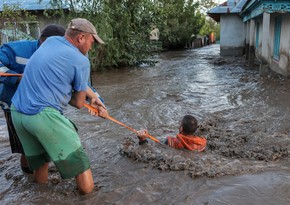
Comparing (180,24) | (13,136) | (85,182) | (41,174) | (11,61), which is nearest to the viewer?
(85,182)

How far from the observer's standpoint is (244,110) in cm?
675

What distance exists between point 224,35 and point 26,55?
55.9 ft

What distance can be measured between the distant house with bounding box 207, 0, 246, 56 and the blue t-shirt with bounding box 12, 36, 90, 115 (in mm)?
16713

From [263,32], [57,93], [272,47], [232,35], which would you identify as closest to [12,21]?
[263,32]

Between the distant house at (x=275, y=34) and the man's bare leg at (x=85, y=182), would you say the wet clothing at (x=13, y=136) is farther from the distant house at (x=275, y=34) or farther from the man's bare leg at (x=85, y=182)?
the distant house at (x=275, y=34)

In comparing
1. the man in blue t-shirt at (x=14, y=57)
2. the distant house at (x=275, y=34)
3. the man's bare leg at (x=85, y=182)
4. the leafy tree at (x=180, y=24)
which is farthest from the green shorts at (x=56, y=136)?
the leafy tree at (x=180, y=24)

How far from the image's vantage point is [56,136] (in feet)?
9.18

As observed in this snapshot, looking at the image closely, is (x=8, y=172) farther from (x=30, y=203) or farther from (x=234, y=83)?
(x=234, y=83)

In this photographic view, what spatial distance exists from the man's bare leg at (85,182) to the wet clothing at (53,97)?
16cm

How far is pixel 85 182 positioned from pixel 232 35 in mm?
17685

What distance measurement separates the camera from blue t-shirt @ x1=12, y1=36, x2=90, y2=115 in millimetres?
2711

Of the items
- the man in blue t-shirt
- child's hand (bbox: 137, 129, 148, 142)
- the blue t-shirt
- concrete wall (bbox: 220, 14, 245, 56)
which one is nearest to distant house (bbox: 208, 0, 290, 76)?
concrete wall (bbox: 220, 14, 245, 56)

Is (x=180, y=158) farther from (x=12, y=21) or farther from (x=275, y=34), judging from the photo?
(x=12, y=21)

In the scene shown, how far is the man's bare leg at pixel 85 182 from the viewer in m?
3.07
